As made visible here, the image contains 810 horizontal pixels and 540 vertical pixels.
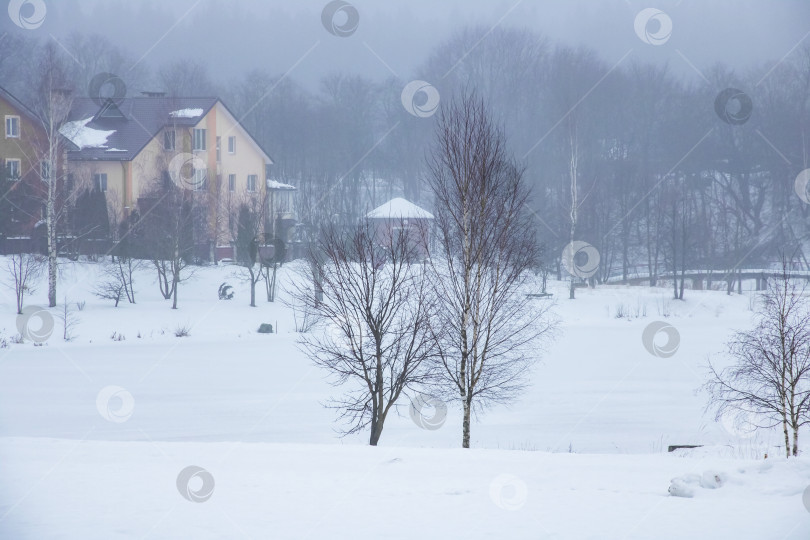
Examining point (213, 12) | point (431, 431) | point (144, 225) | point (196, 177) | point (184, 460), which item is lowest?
point (431, 431)

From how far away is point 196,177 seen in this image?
4691cm

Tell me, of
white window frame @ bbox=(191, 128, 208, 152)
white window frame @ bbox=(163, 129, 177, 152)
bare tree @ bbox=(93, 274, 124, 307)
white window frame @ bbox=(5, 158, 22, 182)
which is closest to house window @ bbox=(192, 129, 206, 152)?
white window frame @ bbox=(191, 128, 208, 152)

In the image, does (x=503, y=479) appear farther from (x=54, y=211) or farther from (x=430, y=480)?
(x=54, y=211)

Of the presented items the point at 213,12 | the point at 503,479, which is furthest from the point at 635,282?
the point at 213,12

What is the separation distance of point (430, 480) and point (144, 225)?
33.4 m
